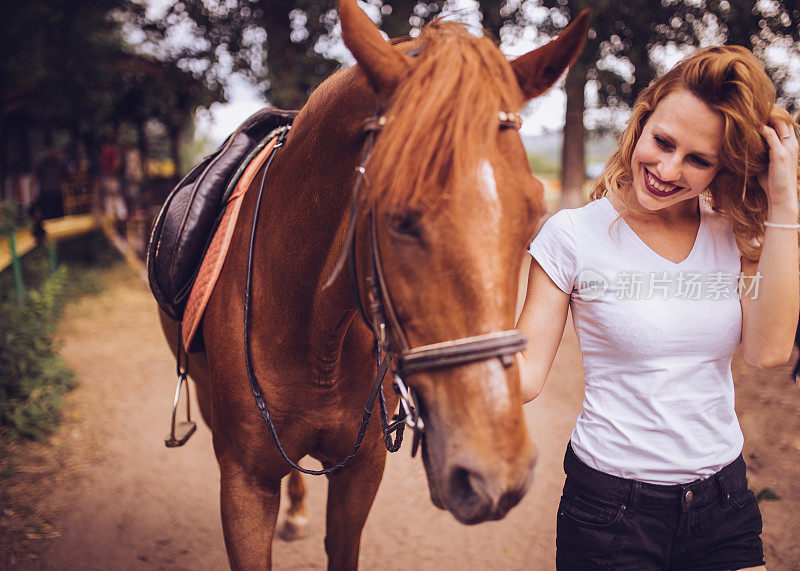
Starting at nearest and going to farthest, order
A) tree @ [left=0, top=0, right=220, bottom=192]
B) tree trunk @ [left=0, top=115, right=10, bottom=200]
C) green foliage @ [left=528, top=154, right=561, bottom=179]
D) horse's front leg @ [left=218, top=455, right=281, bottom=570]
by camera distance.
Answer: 1. horse's front leg @ [left=218, top=455, right=281, bottom=570]
2. tree @ [left=0, top=0, right=220, bottom=192]
3. tree trunk @ [left=0, top=115, right=10, bottom=200]
4. green foliage @ [left=528, top=154, right=561, bottom=179]

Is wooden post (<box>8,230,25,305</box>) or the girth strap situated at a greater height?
the girth strap

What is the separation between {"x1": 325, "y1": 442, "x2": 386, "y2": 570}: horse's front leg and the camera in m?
1.99

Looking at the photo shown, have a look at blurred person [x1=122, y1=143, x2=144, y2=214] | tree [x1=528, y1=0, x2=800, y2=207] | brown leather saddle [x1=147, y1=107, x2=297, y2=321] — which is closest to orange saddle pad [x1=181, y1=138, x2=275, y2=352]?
brown leather saddle [x1=147, y1=107, x2=297, y2=321]

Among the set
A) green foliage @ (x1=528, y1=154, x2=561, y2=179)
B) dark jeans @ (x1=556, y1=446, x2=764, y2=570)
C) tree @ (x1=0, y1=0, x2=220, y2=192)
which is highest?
tree @ (x1=0, y1=0, x2=220, y2=192)

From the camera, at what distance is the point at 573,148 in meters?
11.0

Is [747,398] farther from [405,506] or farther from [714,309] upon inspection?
[714,309]

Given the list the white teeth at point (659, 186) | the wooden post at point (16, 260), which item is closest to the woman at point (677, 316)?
the white teeth at point (659, 186)

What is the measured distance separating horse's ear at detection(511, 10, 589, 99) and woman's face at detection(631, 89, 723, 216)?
326mm

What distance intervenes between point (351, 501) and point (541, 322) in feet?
3.65

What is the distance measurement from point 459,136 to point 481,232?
0.19 m

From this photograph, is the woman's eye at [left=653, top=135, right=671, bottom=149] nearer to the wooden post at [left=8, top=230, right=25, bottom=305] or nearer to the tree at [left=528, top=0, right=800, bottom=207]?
the wooden post at [left=8, top=230, right=25, bottom=305]

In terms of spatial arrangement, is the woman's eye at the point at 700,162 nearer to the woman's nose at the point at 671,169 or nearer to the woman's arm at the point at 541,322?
the woman's nose at the point at 671,169

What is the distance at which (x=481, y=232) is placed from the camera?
0.95 m

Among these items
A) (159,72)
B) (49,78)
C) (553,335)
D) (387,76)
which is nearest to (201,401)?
(553,335)
